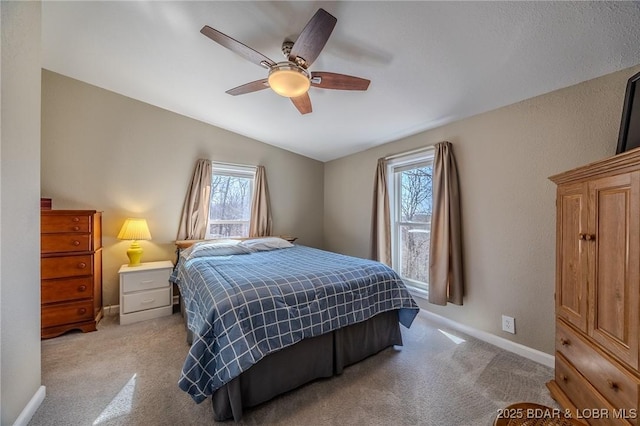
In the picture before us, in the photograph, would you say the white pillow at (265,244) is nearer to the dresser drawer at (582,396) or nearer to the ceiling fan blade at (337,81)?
the ceiling fan blade at (337,81)

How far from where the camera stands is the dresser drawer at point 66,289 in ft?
8.09

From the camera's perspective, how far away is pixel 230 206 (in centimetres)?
402

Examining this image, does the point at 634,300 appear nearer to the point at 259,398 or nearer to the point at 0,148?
the point at 259,398

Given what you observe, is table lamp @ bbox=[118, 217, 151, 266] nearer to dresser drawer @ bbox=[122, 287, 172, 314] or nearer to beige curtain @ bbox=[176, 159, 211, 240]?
dresser drawer @ bbox=[122, 287, 172, 314]

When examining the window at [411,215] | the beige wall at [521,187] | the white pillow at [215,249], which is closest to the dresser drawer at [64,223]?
the white pillow at [215,249]

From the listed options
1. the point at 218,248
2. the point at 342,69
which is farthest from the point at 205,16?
the point at 218,248

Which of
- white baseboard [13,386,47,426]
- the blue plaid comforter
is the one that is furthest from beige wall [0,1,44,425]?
the blue plaid comforter

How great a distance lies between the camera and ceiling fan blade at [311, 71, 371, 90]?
6.07 ft

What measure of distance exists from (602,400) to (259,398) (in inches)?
72.3

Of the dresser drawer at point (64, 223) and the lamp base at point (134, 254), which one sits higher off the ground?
the dresser drawer at point (64, 223)

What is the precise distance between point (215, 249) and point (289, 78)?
208 cm

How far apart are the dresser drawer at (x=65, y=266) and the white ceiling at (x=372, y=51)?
202 cm

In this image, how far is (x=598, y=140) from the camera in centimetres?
184

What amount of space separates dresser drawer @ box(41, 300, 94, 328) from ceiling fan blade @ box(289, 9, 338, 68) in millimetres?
3171
